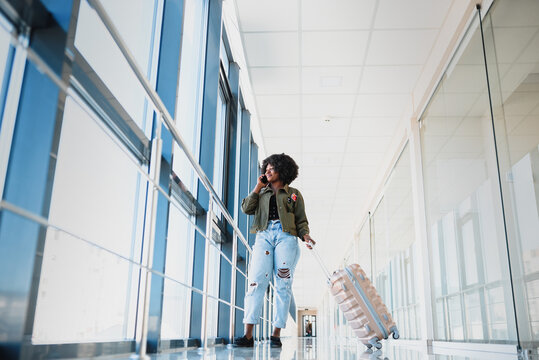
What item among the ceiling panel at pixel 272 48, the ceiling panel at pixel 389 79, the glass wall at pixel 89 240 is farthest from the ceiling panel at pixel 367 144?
the glass wall at pixel 89 240

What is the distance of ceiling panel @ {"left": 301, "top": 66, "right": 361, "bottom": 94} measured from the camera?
12.0 feet

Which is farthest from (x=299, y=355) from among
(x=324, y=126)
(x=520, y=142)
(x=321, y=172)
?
(x=321, y=172)

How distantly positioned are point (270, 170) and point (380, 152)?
3.21 meters

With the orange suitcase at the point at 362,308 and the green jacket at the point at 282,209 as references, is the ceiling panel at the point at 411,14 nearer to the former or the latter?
the green jacket at the point at 282,209

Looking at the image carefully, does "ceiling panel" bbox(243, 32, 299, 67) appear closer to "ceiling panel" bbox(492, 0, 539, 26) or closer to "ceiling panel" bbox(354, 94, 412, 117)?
"ceiling panel" bbox(354, 94, 412, 117)

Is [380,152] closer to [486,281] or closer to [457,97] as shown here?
[457,97]

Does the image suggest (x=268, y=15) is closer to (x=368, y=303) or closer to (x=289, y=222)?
(x=289, y=222)

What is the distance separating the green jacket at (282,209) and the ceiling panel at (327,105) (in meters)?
1.93

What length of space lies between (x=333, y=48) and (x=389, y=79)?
2.20 feet

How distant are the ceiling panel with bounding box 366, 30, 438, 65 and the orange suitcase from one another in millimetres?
1656

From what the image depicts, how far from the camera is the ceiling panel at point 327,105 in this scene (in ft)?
13.4

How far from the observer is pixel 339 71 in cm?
367

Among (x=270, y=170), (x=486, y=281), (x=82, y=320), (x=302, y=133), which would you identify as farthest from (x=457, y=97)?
(x=82, y=320)

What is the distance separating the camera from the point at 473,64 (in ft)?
8.75
